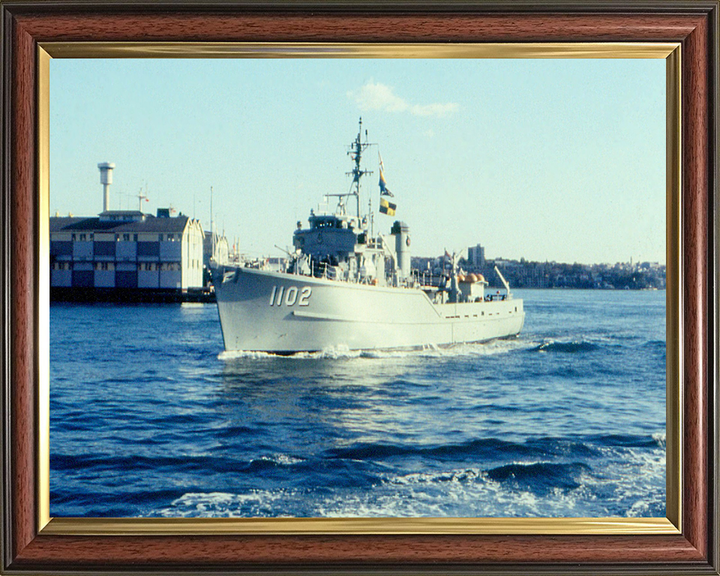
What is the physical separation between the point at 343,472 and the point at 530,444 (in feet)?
2.29

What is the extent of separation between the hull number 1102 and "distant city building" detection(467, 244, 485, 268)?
4.98 ft

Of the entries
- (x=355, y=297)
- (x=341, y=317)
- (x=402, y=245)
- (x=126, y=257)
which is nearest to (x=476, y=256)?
(x=402, y=245)

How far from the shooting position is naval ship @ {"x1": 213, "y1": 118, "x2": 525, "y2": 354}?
254 cm

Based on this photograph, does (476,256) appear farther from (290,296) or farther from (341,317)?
(290,296)

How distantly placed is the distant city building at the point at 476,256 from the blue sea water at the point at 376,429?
0.22 metres

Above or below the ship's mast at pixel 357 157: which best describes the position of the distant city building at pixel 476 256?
below

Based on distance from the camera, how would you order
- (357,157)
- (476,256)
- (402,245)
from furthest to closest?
(402,245)
(476,256)
(357,157)

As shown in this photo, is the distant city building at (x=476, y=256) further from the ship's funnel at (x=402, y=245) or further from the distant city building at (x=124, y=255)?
the distant city building at (x=124, y=255)

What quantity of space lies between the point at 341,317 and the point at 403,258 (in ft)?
2.93

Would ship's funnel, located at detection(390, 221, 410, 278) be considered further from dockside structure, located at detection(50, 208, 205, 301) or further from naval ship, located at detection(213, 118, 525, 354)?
dockside structure, located at detection(50, 208, 205, 301)

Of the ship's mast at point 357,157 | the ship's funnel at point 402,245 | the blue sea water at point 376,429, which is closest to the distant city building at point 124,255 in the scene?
the blue sea water at point 376,429

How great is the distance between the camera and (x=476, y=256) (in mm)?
2480

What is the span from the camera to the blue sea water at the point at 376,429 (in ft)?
7.11

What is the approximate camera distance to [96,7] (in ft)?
6.79
